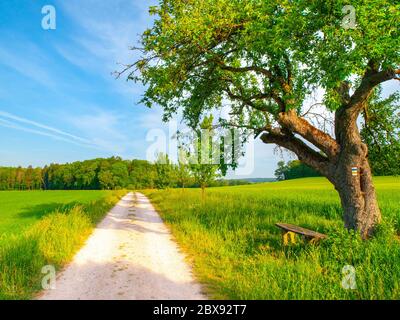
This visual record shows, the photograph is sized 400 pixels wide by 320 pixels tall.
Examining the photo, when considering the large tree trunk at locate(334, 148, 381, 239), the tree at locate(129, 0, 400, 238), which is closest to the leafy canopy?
the tree at locate(129, 0, 400, 238)

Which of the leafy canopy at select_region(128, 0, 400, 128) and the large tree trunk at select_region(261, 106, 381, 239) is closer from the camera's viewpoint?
the leafy canopy at select_region(128, 0, 400, 128)

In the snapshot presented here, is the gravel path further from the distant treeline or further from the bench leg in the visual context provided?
the distant treeline

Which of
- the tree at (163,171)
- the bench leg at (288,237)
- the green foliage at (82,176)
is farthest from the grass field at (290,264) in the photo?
the green foliage at (82,176)

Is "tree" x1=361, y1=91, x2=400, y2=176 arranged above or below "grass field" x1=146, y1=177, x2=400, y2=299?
above

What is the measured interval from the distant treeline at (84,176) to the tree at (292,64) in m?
98.4

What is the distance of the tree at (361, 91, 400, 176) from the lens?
11.4m

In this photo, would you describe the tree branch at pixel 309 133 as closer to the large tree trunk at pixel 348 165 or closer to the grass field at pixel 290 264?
the large tree trunk at pixel 348 165

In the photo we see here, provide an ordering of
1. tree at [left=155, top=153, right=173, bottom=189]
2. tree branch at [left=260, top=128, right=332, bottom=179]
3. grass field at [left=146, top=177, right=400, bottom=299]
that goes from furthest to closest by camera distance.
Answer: tree at [left=155, top=153, right=173, bottom=189] < tree branch at [left=260, top=128, right=332, bottom=179] < grass field at [left=146, top=177, right=400, bottom=299]

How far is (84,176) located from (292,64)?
125 meters

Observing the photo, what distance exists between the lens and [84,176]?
123 meters

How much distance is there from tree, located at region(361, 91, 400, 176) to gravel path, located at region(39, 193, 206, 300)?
871 centimetres

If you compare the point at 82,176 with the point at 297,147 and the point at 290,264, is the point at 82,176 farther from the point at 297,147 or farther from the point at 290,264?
the point at 290,264

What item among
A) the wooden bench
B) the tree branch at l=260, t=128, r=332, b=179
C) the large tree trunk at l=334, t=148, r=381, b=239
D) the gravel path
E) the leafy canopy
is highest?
the leafy canopy
